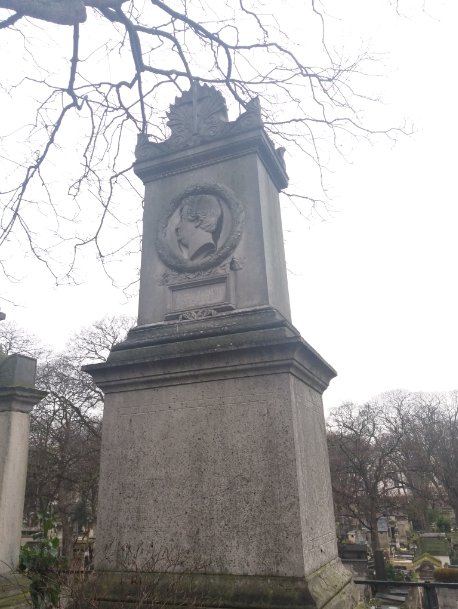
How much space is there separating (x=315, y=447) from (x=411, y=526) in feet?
187

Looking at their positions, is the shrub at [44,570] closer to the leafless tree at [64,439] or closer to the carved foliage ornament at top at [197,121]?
the carved foliage ornament at top at [197,121]

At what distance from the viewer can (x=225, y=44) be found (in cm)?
691

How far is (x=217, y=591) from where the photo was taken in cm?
360

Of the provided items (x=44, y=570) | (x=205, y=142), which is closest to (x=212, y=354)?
(x=44, y=570)

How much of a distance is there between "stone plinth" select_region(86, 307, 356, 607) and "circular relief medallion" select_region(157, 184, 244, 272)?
31.6 inches

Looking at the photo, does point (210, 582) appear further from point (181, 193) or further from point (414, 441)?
point (414, 441)

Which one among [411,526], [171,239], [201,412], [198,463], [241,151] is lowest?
[411,526]

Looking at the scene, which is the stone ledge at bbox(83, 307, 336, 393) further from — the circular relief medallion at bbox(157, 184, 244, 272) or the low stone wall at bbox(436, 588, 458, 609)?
the low stone wall at bbox(436, 588, 458, 609)

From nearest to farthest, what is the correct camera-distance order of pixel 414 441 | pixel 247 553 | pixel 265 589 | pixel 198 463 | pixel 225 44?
pixel 265 589
pixel 247 553
pixel 198 463
pixel 225 44
pixel 414 441

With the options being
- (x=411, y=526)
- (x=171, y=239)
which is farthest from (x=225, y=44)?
(x=411, y=526)

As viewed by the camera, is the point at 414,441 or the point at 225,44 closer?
the point at 225,44

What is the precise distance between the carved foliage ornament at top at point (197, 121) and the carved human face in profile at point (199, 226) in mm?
839

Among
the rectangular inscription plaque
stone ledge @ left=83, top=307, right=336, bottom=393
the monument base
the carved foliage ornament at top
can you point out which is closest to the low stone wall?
the monument base

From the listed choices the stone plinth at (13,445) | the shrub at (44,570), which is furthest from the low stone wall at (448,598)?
the shrub at (44,570)
